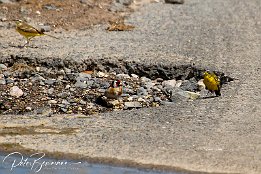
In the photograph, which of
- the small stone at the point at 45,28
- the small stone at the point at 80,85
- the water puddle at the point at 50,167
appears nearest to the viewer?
the water puddle at the point at 50,167

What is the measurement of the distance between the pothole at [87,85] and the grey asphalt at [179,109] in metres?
0.21

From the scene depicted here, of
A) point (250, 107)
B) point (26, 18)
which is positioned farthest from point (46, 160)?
point (26, 18)

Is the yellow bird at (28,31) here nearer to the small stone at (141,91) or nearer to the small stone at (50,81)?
the small stone at (50,81)

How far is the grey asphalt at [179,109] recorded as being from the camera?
7996mm

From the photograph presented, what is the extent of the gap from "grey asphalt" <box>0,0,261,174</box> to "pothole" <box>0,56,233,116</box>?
0.69 feet

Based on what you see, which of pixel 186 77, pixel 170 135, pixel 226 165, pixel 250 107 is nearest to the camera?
pixel 226 165

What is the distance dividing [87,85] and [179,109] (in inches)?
62.2

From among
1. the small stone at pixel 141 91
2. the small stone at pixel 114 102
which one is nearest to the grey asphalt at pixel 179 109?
the small stone at pixel 114 102

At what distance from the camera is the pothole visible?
380 inches

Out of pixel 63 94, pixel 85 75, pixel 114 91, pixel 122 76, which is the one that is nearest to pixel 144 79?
pixel 122 76

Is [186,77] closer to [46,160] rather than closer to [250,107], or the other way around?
[250,107]

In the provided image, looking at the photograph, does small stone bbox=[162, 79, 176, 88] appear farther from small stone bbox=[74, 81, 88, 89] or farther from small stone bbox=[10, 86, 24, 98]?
small stone bbox=[10, 86, 24, 98]

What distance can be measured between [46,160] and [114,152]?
696 millimetres

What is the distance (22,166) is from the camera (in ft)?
25.7
